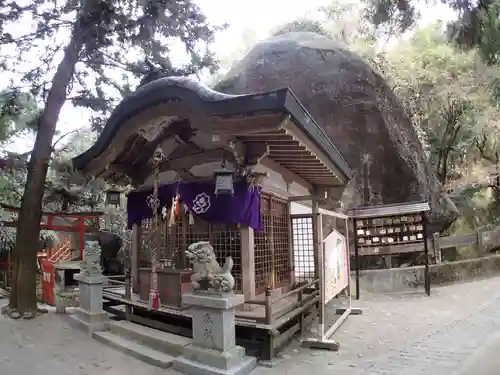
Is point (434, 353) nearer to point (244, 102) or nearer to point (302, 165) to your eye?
point (302, 165)

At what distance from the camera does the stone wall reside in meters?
13.2

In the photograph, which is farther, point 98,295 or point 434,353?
point 98,295

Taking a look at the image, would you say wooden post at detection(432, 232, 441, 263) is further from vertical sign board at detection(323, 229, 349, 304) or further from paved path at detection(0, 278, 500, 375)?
vertical sign board at detection(323, 229, 349, 304)

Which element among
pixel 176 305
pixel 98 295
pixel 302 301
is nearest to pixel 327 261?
pixel 302 301

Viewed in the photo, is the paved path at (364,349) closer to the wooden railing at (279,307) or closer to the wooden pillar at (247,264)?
the wooden railing at (279,307)

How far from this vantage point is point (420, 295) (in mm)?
12203

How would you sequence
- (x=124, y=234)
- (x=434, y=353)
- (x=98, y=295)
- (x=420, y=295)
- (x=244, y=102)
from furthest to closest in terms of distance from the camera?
(x=124, y=234), (x=420, y=295), (x=98, y=295), (x=434, y=353), (x=244, y=102)

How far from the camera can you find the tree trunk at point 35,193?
30.2ft

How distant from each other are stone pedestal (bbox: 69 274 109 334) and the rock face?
1097cm

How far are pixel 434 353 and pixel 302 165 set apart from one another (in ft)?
13.8

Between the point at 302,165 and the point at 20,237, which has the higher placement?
the point at 302,165

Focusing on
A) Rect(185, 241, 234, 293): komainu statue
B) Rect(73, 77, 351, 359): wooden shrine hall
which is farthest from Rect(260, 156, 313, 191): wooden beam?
Rect(185, 241, 234, 293): komainu statue

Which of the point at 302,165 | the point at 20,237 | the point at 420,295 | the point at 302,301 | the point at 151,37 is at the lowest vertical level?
the point at 420,295

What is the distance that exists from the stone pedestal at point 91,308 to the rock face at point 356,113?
10975mm
